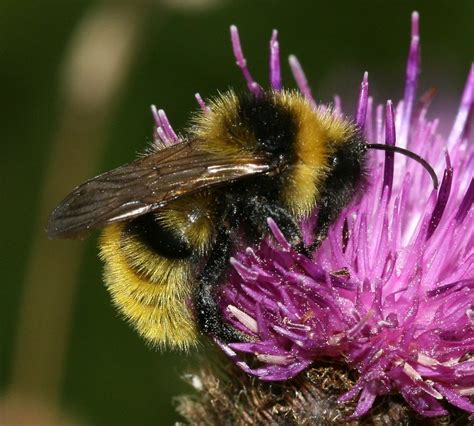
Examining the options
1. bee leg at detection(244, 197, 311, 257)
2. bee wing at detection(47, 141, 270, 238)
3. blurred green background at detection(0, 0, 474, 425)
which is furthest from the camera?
blurred green background at detection(0, 0, 474, 425)

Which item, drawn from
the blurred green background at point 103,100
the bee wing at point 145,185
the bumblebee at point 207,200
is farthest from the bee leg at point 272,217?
the blurred green background at point 103,100

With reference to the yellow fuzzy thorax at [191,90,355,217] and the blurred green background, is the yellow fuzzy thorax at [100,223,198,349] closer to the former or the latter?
the yellow fuzzy thorax at [191,90,355,217]

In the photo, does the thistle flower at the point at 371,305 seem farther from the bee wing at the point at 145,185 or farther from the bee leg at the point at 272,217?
the bee wing at the point at 145,185

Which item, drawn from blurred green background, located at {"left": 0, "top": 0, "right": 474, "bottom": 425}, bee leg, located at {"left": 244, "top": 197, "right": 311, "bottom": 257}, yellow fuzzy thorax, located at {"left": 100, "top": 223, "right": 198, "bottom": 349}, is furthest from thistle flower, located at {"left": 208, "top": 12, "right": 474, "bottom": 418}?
blurred green background, located at {"left": 0, "top": 0, "right": 474, "bottom": 425}

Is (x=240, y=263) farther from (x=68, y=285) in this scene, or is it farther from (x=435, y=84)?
(x=435, y=84)

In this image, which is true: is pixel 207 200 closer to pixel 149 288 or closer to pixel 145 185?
pixel 145 185
